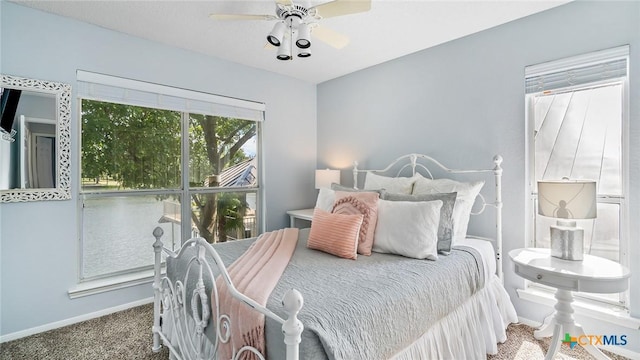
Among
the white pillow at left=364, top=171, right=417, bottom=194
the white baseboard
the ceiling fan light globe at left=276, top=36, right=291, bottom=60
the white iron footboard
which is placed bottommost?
the white baseboard

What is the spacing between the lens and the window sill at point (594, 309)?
6.47ft

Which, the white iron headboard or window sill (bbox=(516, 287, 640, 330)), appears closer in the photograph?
window sill (bbox=(516, 287, 640, 330))

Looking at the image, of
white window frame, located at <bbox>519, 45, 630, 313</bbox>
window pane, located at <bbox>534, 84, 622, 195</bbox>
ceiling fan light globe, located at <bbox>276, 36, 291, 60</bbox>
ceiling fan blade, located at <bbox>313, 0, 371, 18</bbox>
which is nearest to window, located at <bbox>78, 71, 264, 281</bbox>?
ceiling fan light globe, located at <bbox>276, 36, 291, 60</bbox>

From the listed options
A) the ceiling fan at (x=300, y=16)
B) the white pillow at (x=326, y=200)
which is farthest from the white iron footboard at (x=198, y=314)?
the ceiling fan at (x=300, y=16)

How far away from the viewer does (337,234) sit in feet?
6.75

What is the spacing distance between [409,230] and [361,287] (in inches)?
27.8

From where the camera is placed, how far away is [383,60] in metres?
3.30

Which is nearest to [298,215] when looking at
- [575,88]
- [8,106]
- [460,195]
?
[460,195]

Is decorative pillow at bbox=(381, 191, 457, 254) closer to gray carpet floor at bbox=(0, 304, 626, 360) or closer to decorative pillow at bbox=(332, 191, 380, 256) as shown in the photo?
decorative pillow at bbox=(332, 191, 380, 256)

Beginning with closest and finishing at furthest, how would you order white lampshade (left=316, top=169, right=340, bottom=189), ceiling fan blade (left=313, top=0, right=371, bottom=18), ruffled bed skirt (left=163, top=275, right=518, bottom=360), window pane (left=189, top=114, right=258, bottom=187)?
ruffled bed skirt (left=163, top=275, right=518, bottom=360) < ceiling fan blade (left=313, top=0, right=371, bottom=18) < window pane (left=189, top=114, right=258, bottom=187) < white lampshade (left=316, top=169, right=340, bottom=189)

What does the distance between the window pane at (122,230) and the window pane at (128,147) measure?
15cm

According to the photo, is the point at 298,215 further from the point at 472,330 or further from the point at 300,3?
the point at 300,3

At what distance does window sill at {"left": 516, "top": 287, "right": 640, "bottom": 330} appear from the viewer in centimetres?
197

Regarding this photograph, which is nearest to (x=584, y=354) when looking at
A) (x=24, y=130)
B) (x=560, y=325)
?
(x=560, y=325)
